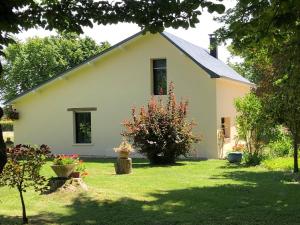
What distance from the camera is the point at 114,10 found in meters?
6.46

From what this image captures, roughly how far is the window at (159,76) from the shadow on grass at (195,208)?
12318 mm

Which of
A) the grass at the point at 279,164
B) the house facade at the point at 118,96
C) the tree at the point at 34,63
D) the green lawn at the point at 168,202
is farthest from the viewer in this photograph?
the tree at the point at 34,63

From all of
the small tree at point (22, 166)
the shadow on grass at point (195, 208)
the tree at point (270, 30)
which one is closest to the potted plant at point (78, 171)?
the shadow on grass at point (195, 208)

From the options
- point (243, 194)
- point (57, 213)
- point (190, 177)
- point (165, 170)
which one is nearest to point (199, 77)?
point (165, 170)

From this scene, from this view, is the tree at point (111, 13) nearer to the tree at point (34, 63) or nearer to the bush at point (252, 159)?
the bush at point (252, 159)

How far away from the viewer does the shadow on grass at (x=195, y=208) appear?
9.20 metres

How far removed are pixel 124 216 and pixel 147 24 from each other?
4.38m

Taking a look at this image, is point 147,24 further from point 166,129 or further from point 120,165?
point 166,129

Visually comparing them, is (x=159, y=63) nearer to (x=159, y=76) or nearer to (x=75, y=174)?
(x=159, y=76)

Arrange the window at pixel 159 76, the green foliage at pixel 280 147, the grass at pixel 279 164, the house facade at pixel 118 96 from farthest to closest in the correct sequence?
the window at pixel 159 76
the house facade at pixel 118 96
the green foliage at pixel 280 147
the grass at pixel 279 164

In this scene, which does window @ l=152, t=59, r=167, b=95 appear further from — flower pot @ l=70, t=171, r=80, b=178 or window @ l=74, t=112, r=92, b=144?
flower pot @ l=70, t=171, r=80, b=178

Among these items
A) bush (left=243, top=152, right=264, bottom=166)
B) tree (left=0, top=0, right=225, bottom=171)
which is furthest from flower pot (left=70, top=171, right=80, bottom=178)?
bush (left=243, top=152, right=264, bottom=166)

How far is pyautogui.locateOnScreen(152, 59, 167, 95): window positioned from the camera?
25.3 metres

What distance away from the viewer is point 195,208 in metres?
10.4
